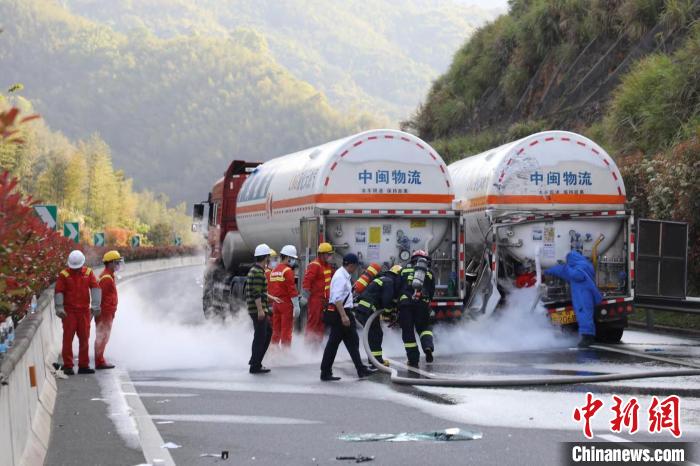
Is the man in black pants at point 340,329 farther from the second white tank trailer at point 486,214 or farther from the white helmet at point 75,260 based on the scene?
the white helmet at point 75,260

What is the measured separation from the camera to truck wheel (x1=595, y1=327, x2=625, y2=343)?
18.9 meters

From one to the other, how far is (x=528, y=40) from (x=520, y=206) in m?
24.8

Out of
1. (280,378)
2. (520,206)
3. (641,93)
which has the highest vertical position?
(641,93)

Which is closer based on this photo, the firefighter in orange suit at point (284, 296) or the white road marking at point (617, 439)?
the white road marking at point (617, 439)

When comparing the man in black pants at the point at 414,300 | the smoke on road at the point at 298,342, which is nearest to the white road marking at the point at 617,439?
the man in black pants at the point at 414,300

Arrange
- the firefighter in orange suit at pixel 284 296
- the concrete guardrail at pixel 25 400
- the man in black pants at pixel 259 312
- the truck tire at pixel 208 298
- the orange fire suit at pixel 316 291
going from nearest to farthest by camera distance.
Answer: the concrete guardrail at pixel 25 400, the man in black pants at pixel 259 312, the orange fire suit at pixel 316 291, the firefighter in orange suit at pixel 284 296, the truck tire at pixel 208 298

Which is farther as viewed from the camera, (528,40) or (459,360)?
(528,40)

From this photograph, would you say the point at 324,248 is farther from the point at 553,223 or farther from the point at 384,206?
the point at 553,223

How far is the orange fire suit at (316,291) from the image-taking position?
17.2m

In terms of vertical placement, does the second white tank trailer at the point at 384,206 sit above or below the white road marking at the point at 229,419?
above

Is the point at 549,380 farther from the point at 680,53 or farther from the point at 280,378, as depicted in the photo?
the point at 680,53

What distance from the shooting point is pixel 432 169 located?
18938 millimetres

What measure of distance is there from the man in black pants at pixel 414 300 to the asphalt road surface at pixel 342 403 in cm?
40

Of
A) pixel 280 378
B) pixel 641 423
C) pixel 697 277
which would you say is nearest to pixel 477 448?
pixel 641 423
